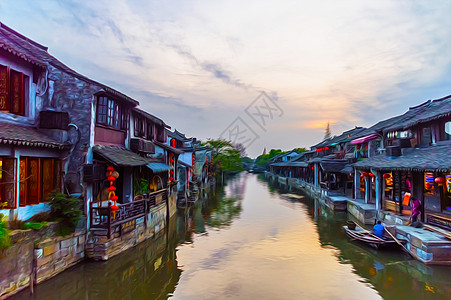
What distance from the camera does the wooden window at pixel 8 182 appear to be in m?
8.62

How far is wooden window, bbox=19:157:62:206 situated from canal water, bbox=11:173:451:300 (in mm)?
2764

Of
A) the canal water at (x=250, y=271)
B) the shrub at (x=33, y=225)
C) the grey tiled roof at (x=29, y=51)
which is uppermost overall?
the grey tiled roof at (x=29, y=51)

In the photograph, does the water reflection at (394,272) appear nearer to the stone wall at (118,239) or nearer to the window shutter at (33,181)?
the stone wall at (118,239)

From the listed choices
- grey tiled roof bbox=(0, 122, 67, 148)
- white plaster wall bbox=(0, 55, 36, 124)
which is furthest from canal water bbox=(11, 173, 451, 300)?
white plaster wall bbox=(0, 55, 36, 124)

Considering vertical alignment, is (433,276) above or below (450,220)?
below

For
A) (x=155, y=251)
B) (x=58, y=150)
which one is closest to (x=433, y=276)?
(x=155, y=251)

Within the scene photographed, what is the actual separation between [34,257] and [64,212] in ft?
5.95

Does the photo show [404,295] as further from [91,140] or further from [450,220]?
[91,140]

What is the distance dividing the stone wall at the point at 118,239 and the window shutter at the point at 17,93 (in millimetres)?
5029

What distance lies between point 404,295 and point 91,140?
39.5 ft

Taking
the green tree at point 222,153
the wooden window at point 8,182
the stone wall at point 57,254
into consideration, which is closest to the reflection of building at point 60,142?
the wooden window at point 8,182

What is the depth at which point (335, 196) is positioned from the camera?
2634 cm

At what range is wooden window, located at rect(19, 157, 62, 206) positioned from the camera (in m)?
9.20

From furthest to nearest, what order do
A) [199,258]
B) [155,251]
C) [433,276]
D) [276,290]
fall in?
[155,251]
[199,258]
[433,276]
[276,290]
